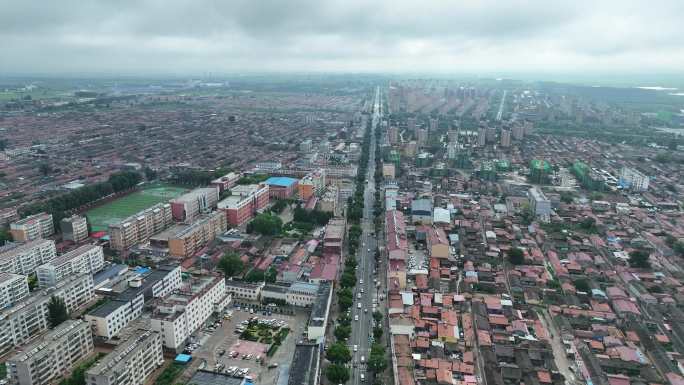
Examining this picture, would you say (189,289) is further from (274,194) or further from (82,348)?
(274,194)

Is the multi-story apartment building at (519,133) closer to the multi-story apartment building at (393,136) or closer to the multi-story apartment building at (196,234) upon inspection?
the multi-story apartment building at (393,136)

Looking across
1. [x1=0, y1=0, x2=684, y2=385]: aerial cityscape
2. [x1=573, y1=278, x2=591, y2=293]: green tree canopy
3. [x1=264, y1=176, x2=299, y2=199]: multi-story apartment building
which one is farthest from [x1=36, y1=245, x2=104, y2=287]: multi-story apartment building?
[x1=573, y1=278, x2=591, y2=293]: green tree canopy

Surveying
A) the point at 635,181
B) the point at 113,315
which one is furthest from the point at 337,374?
the point at 635,181

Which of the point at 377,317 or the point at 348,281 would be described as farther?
the point at 348,281

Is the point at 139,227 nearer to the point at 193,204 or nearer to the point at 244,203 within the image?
the point at 193,204

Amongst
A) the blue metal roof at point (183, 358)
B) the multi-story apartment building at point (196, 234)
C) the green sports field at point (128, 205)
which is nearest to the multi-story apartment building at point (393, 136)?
the green sports field at point (128, 205)

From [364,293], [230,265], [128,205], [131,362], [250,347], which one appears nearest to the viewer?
[131,362]

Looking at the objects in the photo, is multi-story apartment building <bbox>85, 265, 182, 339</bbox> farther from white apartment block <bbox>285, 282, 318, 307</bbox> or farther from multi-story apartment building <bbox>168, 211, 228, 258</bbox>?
white apartment block <bbox>285, 282, 318, 307</bbox>

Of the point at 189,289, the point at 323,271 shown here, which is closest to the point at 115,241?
the point at 189,289
